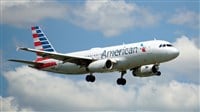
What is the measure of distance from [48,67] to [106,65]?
38.2ft

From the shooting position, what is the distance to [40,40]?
93438mm

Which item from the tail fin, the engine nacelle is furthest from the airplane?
the tail fin

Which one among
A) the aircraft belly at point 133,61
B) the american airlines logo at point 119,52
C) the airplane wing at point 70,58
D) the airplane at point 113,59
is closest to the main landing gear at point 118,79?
the airplane at point 113,59

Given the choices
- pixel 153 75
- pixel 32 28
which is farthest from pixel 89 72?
pixel 32 28

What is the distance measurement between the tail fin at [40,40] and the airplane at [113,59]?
181 inches

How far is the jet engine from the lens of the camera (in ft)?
262

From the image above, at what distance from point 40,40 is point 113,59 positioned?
19452 millimetres

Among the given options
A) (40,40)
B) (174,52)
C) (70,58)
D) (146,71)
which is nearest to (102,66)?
(70,58)

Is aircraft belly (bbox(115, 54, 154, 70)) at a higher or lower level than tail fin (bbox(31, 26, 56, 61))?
lower

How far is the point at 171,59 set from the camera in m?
74.3

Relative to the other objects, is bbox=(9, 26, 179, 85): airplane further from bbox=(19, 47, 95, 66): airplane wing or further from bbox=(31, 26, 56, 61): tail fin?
bbox=(31, 26, 56, 61): tail fin

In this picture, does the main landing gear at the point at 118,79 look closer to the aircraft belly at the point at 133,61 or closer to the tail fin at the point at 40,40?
the aircraft belly at the point at 133,61

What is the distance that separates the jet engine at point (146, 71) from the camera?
80.0 metres

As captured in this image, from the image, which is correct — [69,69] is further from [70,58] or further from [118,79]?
[118,79]
